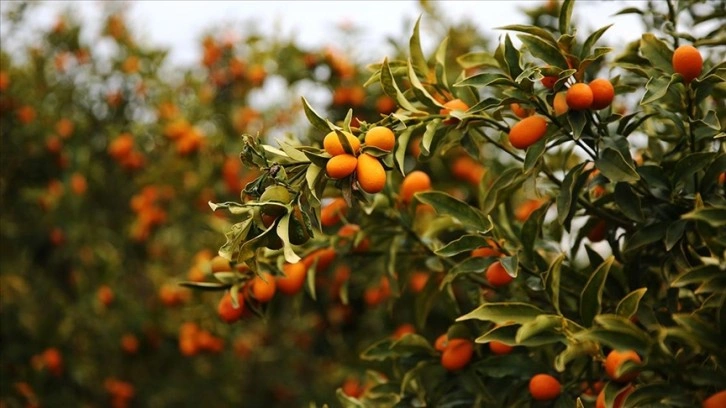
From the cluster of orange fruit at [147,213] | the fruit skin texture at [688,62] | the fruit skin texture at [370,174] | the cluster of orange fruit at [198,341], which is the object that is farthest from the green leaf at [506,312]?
the cluster of orange fruit at [147,213]

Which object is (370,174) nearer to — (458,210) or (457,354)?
(458,210)

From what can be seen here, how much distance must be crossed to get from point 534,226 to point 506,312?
0.83ft

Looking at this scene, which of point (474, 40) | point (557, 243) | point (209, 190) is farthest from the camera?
point (209, 190)

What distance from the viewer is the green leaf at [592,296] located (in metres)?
1.00

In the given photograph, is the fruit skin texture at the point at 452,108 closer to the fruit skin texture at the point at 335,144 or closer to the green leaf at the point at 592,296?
the fruit skin texture at the point at 335,144

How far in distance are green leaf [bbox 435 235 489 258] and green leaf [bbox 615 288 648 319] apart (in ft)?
0.83

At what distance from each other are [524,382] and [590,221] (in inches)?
12.5

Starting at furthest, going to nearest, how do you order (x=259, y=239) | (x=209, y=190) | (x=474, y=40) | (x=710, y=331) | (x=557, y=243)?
1. (x=209, y=190)
2. (x=474, y=40)
3. (x=557, y=243)
4. (x=259, y=239)
5. (x=710, y=331)

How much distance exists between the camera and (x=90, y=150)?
3447mm

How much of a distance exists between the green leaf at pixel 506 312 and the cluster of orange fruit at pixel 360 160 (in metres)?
0.22

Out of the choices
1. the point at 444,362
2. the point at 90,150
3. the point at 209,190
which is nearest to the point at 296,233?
the point at 444,362

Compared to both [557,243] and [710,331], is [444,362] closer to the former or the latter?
[557,243]

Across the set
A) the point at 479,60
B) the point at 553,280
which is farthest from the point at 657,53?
the point at 553,280

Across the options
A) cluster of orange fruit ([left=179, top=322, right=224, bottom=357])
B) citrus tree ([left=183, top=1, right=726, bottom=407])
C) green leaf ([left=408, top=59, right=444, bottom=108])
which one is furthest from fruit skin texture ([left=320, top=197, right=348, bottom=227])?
cluster of orange fruit ([left=179, top=322, right=224, bottom=357])
